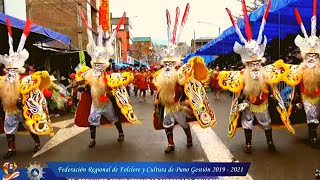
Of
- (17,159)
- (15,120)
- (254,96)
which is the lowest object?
(17,159)

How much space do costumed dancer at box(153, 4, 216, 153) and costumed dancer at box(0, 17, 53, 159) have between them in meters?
2.04

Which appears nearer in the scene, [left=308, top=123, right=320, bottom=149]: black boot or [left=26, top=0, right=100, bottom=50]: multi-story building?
[left=308, top=123, right=320, bottom=149]: black boot

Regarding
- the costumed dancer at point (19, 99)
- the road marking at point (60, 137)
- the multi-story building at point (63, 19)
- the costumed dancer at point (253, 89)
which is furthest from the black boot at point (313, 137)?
the multi-story building at point (63, 19)

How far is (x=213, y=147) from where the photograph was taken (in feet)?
22.3

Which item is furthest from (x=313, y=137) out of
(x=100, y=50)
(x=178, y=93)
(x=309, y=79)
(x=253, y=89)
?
(x=100, y=50)

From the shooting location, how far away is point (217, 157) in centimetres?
604

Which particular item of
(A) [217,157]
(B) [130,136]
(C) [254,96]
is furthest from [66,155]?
(C) [254,96]

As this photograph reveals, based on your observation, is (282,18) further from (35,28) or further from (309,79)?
(35,28)

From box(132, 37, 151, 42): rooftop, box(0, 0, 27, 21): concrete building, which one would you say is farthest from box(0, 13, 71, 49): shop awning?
box(132, 37, 151, 42): rooftop

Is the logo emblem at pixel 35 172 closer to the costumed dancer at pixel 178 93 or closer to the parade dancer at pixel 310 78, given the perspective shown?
the costumed dancer at pixel 178 93

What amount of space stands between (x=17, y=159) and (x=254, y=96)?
3.96m

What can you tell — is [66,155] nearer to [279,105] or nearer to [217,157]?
[217,157]

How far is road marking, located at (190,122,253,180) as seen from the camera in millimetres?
5977

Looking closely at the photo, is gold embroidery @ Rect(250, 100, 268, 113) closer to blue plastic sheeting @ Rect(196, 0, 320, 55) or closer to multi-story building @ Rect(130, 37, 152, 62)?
blue plastic sheeting @ Rect(196, 0, 320, 55)
